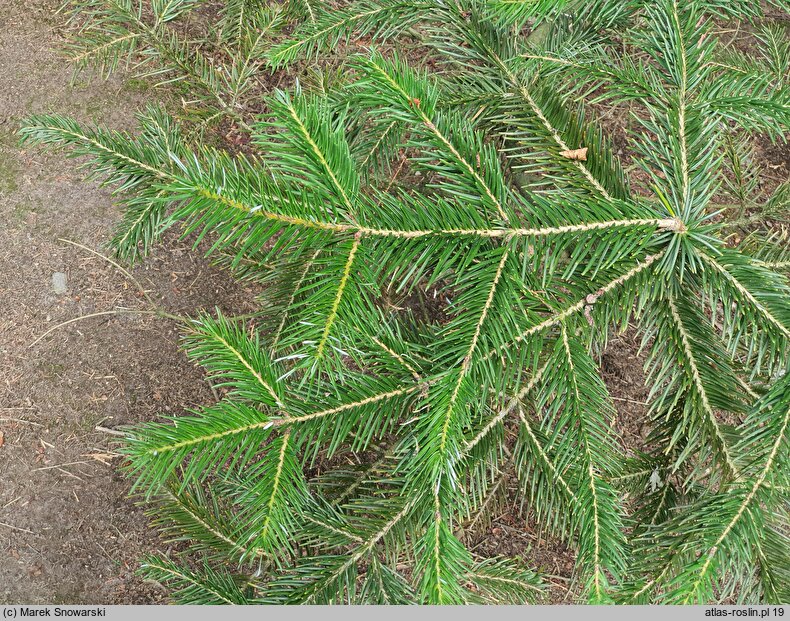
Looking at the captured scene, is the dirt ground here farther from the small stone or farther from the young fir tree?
the young fir tree

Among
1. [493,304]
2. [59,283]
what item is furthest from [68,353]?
[493,304]

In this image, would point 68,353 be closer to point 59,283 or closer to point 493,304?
point 59,283

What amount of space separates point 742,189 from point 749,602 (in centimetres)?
90

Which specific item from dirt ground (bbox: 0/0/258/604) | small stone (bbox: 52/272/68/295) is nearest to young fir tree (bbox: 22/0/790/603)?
dirt ground (bbox: 0/0/258/604)

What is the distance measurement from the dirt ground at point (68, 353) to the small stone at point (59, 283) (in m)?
0.01

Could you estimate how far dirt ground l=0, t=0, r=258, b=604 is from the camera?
1.59 m

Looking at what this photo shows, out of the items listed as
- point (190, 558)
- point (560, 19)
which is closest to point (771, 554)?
point (560, 19)

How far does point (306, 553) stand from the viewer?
1359mm

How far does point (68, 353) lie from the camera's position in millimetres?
1696

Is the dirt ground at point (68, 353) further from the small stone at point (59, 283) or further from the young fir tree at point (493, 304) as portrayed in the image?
the young fir tree at point (493, 304)

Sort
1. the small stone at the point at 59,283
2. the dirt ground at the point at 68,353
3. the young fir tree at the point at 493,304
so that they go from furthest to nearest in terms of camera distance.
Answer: the small stone at the point at 59,283 → the dirt ground at the point at 68,353 → the young fir tree at the point at 493,304

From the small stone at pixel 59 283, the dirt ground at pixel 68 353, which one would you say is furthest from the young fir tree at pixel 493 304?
the small stone at pixel 59 283

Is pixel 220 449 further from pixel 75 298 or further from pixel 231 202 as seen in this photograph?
pixel 75 298

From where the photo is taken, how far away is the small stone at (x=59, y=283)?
173 centimetres
